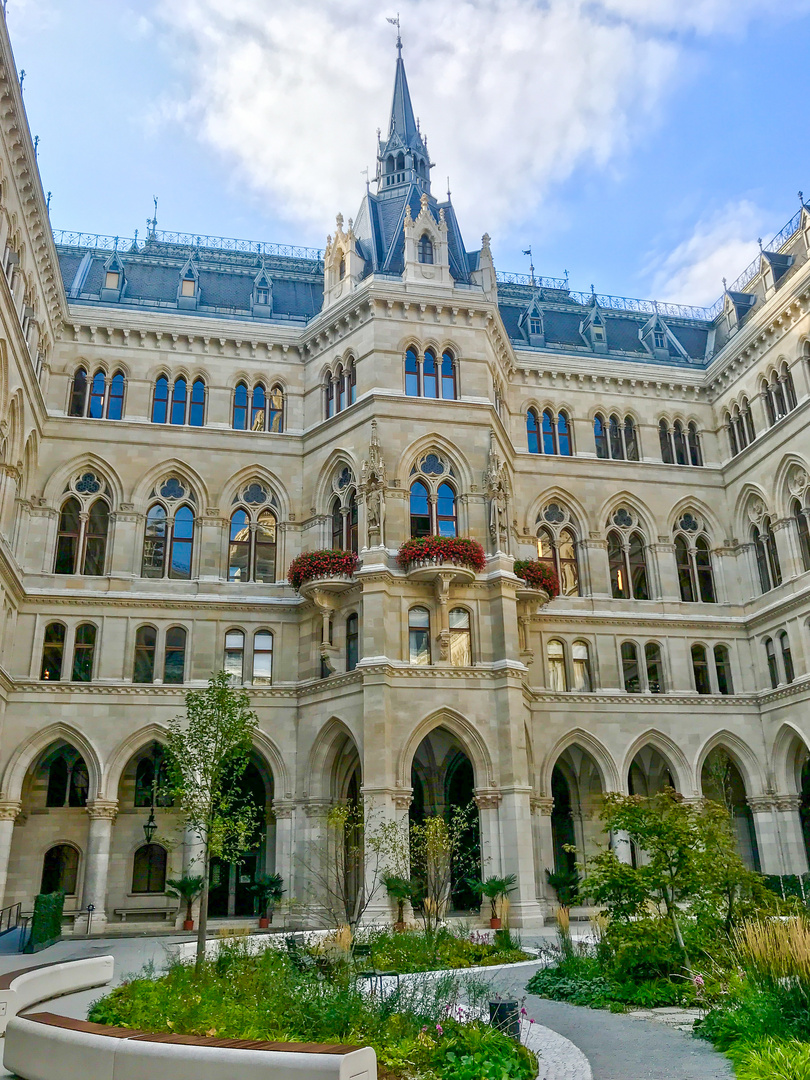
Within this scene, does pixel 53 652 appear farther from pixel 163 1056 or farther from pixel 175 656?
pixel 163 1056

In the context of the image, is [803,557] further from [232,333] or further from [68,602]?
[68,602]

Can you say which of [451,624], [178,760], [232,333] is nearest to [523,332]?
[232,333]

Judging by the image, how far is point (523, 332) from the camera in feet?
129

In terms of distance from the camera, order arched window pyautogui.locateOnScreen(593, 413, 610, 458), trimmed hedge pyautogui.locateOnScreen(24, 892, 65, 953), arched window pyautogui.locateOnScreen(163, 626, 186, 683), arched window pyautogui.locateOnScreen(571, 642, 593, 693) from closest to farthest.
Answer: trimmed hedge pyautogui.locateOnScreen(24, 892, 65, 953) < arched window pyautogui.locateOnScreen(163, 626, 186, 683) < arched window pyautogui.locateOnScreen(571, 642, 593, 693) < arched window pyautogui.locateOnScreen(593, 413, 610, 458)

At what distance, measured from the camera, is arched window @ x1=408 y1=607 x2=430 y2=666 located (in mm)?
28719

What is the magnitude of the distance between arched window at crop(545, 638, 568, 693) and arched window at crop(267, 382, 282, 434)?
12332 mm

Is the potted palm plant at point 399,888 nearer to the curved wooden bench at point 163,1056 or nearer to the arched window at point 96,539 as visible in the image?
the arched window at point 96,539

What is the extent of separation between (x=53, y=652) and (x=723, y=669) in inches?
912

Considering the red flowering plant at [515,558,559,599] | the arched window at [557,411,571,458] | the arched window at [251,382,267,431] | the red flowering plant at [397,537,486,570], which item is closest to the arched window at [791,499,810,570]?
the arched window at [557,411,571,458]

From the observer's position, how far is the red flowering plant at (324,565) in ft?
96.3

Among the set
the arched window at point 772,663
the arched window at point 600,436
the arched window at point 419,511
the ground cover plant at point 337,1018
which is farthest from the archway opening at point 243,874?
the ground cover plant at point 337,1018

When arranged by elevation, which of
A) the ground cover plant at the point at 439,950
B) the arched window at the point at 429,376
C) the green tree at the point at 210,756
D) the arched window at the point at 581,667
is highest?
the arched window at the point at 429,376

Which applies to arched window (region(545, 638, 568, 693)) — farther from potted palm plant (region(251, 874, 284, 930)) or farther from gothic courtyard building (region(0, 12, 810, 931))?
potted palm plant (region(251, 874, 284, 930))

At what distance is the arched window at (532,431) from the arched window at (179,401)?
12.7 meters
